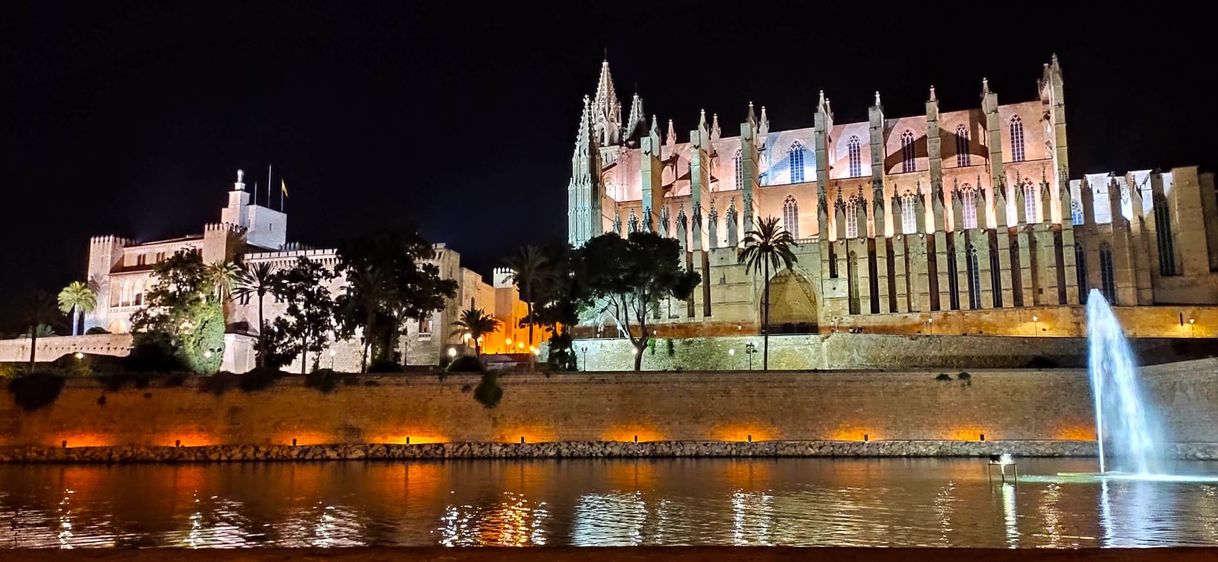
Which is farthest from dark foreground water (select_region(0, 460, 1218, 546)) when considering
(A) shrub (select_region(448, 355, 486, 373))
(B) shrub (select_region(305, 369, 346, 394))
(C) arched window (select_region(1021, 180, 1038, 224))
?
(C) arched window (select_region(1021, 180, 1038, 224))

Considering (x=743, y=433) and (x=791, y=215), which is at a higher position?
(x=791, y=215)

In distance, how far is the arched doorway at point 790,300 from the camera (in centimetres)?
6069

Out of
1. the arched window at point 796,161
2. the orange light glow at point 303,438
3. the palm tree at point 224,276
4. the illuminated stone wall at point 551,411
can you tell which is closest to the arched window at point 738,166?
the arched window at point 796,161

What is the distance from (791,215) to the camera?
66.1 m

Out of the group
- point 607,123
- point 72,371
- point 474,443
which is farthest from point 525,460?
point 607,123

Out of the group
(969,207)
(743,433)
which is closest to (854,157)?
(969,207)

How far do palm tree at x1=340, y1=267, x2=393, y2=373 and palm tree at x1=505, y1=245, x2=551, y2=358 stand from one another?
9.18 metres

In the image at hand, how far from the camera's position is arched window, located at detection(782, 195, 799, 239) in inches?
2589

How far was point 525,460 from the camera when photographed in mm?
36062

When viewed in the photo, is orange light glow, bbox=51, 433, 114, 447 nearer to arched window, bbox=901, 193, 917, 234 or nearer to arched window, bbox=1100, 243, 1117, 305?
arched window, bbox=901, 193, 917, 234

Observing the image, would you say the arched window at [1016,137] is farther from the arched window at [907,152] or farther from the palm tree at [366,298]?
the palm tree at [366,298]

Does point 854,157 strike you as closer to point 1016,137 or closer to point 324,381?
point 1016,137

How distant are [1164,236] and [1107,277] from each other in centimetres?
488

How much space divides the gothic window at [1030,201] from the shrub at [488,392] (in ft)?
128
